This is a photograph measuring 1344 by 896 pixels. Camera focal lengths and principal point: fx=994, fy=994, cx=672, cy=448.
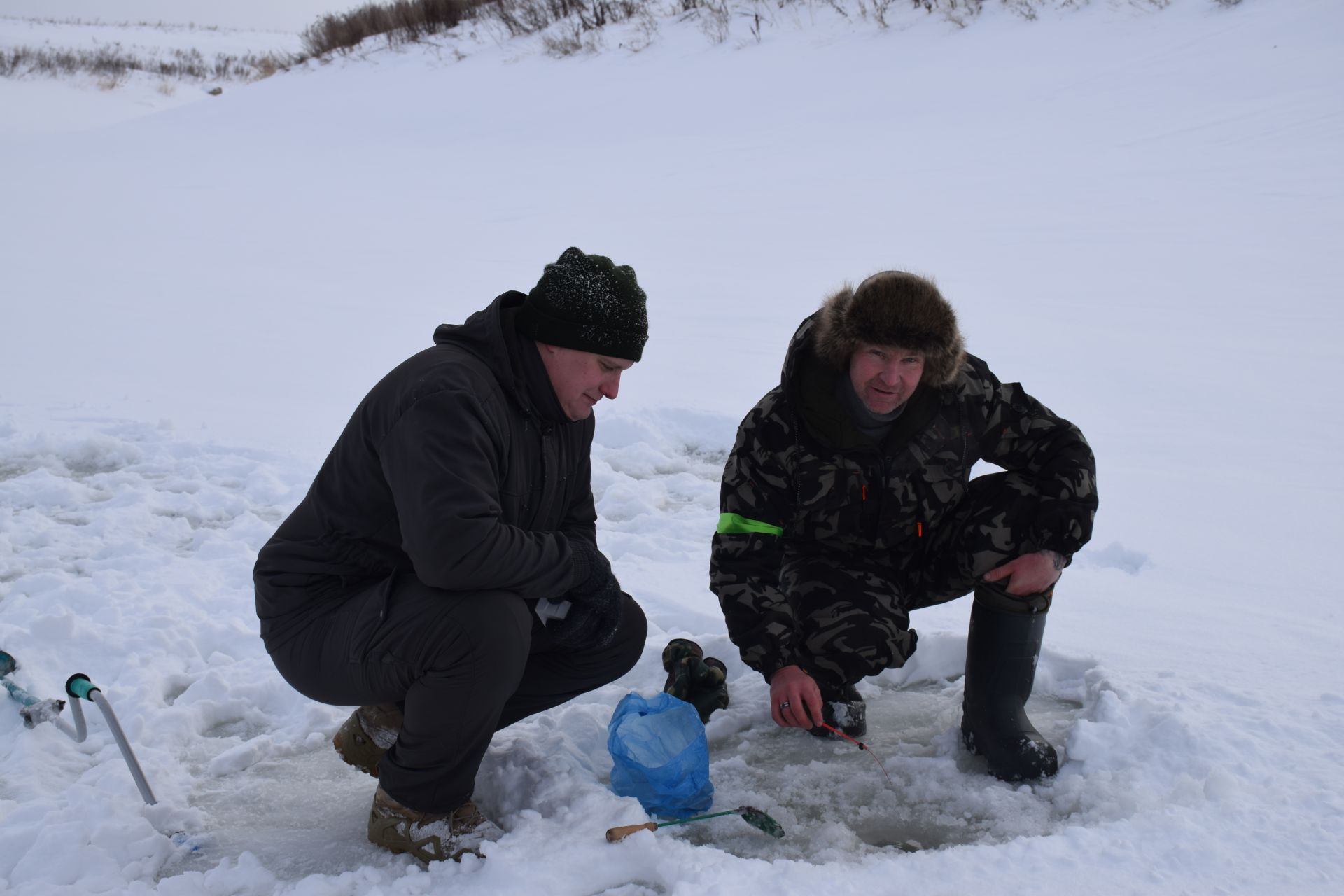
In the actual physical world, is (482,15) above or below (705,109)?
above

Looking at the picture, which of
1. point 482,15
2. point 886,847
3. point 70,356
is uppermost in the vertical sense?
point 482,15

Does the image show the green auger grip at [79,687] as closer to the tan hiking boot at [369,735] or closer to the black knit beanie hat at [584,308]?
the tan hiking boot at [369,735]

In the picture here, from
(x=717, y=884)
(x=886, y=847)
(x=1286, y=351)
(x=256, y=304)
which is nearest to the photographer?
(x=717, y=884)

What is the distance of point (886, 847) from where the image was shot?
2.04 meters

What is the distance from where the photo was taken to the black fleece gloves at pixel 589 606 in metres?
2.06

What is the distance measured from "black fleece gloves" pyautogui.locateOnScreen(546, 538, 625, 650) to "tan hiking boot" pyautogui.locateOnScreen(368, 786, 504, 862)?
1.32 feet

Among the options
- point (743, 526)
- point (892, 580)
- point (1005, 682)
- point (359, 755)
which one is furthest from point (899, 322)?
point (359, 755)

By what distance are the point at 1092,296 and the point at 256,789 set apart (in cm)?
544

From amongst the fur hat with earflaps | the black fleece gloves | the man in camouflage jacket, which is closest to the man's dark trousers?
the black fleece gloves

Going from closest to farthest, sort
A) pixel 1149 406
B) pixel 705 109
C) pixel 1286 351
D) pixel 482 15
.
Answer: pixel 1149 406, pixel 1286 351, pixel 705 109, pixel 482 15

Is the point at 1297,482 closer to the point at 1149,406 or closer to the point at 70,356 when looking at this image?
the point at 1149,406

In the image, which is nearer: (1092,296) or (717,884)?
(717,884)

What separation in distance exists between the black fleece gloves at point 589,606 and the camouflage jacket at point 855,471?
0.29m

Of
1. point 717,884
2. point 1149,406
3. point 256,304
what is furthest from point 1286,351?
point 256,304
